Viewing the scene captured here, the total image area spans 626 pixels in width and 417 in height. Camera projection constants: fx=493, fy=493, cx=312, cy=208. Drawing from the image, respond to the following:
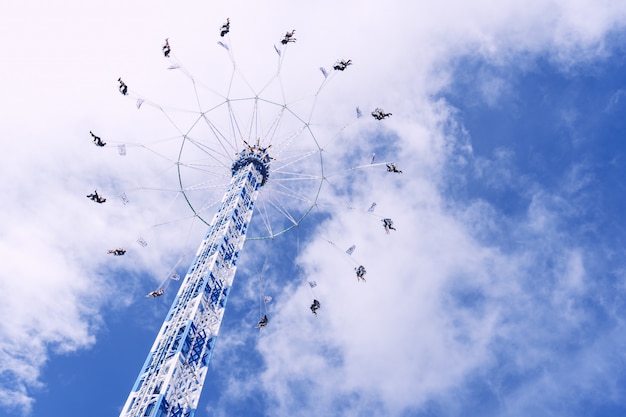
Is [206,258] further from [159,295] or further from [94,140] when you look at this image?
[94,140]

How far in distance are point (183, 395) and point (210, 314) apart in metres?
7.76

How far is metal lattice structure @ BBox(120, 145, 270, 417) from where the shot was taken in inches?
1373

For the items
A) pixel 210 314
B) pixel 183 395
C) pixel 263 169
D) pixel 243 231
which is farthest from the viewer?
pixel 263 169

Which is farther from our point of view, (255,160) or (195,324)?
(255,160)

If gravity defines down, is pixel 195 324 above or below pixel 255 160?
below

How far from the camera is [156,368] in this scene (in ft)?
120

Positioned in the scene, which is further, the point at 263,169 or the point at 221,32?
the point at 263,169

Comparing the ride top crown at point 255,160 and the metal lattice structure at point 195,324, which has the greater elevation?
the ride top crown at point 255,160

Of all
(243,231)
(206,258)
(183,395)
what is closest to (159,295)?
(206,258)

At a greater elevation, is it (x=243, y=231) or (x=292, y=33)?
(x=292, y=33)

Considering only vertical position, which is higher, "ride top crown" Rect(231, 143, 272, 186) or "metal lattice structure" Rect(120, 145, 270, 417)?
"ride top crown" Rect(231, 143, 272, 186)

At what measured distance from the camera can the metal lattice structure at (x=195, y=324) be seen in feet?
114

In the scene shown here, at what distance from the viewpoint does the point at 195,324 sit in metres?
40.2

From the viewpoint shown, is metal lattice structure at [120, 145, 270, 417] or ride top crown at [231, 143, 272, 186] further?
ride top crown at [231, 143, 272, 186]
